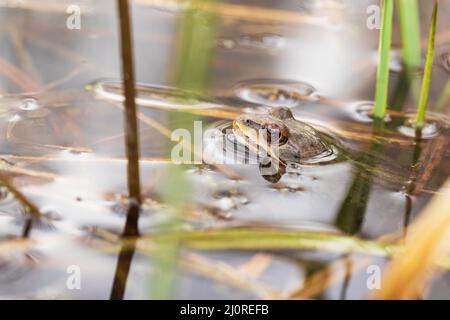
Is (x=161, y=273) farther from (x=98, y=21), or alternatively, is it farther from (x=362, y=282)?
(x=98, y=21)

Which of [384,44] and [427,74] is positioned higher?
[384,44]

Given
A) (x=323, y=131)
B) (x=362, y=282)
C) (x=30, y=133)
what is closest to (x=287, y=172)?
(x=323, y=131)
